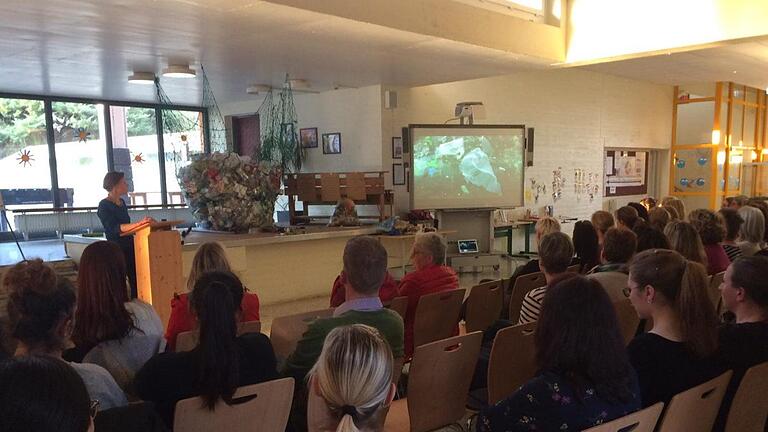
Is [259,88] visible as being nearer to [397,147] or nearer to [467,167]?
[397,147]

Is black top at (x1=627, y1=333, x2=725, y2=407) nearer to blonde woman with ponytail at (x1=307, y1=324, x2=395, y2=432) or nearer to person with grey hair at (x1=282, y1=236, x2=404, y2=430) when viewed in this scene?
person with grey hair at (x1=282, y1=236, x2=404, y2=430)

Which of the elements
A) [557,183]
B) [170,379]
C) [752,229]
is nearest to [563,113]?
[557,183]

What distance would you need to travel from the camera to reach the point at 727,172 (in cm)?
1201

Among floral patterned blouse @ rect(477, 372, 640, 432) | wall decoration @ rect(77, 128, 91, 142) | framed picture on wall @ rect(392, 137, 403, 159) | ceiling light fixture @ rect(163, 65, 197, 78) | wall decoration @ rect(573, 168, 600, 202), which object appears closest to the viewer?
floral patterned blouse @ rect(477, 372, 640, 432)

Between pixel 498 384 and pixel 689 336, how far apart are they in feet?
2.58

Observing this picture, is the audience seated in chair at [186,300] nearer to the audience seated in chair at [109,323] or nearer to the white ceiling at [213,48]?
the audience seated in chair at [109,323]

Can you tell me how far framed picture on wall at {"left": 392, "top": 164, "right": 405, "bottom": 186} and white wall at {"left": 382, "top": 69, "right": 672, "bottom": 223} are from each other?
Answer: 0.10 meters

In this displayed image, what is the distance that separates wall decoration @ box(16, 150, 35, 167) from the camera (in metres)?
8.57

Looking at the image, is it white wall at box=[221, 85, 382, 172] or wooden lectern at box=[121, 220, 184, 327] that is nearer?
wooden lectern at box=[121, 220, 184, 327]

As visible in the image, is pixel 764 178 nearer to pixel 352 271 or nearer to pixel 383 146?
pixel 383 146

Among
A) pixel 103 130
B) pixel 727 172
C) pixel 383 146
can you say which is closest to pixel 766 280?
pixel 383 146

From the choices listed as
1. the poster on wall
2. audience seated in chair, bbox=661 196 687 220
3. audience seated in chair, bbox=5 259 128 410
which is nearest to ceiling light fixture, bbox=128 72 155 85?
audience seated in chair, bbox=5 259 128 410

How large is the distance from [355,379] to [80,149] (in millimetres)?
9381

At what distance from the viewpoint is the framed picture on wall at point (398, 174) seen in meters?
8.02
